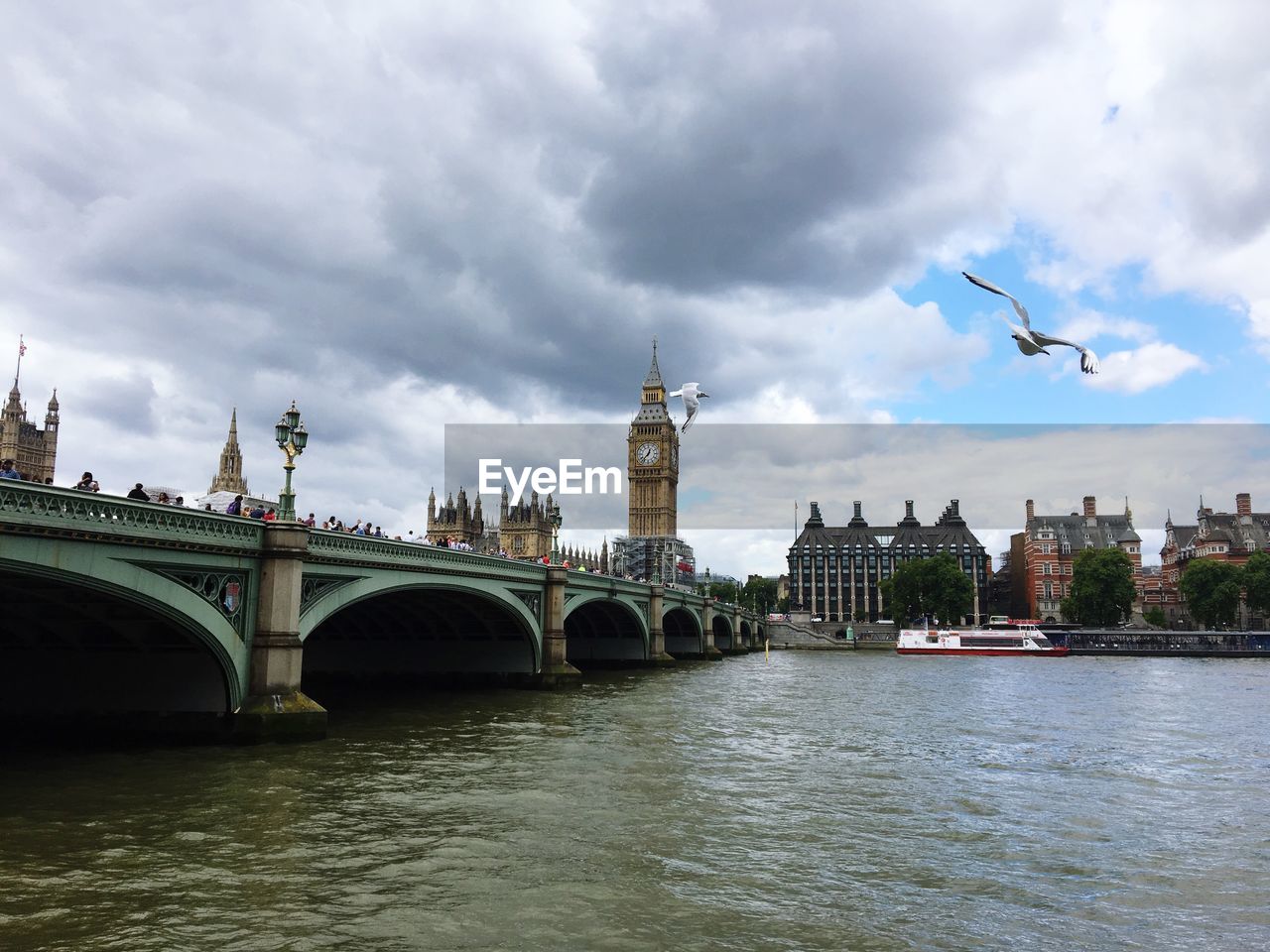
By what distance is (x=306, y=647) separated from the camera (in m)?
48.1

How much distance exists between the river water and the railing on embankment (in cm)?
8347

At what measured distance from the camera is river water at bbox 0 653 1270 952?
11.3 metres

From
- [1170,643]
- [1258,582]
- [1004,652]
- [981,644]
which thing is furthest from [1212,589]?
[981,644]

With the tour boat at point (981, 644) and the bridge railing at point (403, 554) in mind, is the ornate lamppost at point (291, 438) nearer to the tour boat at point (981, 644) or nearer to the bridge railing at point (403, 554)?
the bridge railing at point (403, 554)

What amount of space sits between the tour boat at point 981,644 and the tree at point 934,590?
23.3 metres

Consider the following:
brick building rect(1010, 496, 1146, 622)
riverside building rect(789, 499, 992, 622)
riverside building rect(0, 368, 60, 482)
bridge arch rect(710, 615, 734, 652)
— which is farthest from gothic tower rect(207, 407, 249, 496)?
brick building rect(1010, 496, 1146, 622)

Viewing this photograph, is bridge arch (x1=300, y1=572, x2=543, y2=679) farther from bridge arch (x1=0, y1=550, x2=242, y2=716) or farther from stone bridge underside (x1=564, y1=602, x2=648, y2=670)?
stone bridge underside (x1=564, y1=602, x2=648, y2=670)

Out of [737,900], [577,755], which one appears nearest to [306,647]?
[577,755]

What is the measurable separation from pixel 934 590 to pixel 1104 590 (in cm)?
2279

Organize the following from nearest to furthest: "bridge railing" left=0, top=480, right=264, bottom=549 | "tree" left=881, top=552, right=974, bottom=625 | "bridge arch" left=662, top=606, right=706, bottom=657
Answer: "bridge railing" left=0, top=480, right=264, bottom=549
"bridge arch" left=662, top=606, right=706, bottom=657
"tree" left=881, top=552, right=974, bottom=625

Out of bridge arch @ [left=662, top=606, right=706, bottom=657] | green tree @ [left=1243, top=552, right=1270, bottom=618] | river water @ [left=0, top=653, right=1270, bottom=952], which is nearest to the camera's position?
river water @ [left=0, top=653, right=1270, bottom=952]

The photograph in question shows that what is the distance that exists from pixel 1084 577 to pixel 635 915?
131m

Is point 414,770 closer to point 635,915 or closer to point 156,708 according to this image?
point 156,708

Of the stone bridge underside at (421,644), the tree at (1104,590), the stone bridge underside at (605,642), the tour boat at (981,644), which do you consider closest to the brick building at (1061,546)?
the tree at (1104,590)
